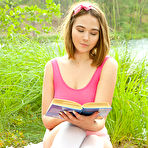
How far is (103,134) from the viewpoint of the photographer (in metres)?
1.67

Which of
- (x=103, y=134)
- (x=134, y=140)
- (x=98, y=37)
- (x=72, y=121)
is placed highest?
(x=98, y=37)

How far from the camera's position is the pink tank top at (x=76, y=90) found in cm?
162

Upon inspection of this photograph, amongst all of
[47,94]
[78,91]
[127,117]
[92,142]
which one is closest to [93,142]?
[92,142]

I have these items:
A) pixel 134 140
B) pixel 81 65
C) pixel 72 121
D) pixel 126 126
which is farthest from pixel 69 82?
pixel 134 140

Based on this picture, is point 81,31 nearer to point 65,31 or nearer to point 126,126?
point 65,31

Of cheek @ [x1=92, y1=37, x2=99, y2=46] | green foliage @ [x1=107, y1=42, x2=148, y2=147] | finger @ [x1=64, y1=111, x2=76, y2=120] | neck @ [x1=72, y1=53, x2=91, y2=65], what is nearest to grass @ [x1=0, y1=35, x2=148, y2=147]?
green foliage @ [x1=107, y1=42, x2=148, y2=147]

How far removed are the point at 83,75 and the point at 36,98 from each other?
147 cm

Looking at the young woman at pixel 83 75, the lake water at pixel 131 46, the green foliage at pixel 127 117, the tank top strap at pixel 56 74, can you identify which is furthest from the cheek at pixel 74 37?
the lake water at pixel 131 46

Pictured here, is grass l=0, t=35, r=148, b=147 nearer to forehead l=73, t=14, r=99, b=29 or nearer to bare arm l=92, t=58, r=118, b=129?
bare arm l=92, t=58, r=118, b=129

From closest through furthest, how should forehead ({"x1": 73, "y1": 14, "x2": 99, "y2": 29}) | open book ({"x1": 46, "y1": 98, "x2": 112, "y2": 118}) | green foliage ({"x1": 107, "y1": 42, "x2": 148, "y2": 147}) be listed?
1. open book ({"x1": 46, "y1": 98, "x2": 112, "y2": 118})
2. forehead ({"x1": 73, "y1": 14, "x2": 99, "y2": 29})
3. green foliage ({"x1": 107, "y1": 42, "x2": 148, "y2": 147})

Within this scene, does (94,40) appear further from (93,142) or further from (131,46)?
(131,46)

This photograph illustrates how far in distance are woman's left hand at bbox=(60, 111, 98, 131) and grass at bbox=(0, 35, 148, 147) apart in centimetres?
103

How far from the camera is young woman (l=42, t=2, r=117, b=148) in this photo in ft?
5.01

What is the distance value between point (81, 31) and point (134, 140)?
1.40 metres
